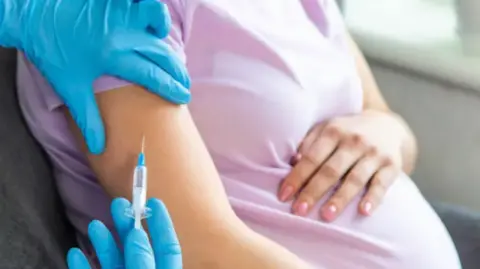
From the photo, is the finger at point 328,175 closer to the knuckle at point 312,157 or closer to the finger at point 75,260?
the knuckle at point 312,157

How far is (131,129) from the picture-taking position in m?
0.84

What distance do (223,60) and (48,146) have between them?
0.27 m

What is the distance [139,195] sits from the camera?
782 millimetres

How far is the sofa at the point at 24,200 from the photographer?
33.5 inches

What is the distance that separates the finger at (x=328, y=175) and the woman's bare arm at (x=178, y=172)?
16 centimetres

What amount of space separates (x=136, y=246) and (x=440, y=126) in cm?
105

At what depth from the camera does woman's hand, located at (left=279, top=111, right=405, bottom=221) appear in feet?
3.33

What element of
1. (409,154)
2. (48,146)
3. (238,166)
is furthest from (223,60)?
(409,154)

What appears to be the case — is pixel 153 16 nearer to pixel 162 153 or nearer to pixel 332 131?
pixel 162 153

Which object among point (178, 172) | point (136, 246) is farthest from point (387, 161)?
point (136, 246)

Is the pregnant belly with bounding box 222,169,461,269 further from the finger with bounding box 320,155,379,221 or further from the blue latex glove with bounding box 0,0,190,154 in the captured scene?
the blue latex glove with bounding box 0,0,190,154

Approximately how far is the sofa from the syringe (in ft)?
0.52

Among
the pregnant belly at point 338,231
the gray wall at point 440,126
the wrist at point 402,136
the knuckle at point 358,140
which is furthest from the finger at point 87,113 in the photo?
the gray wall at point 440,126

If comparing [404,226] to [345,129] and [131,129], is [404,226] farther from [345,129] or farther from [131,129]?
[131,129]
